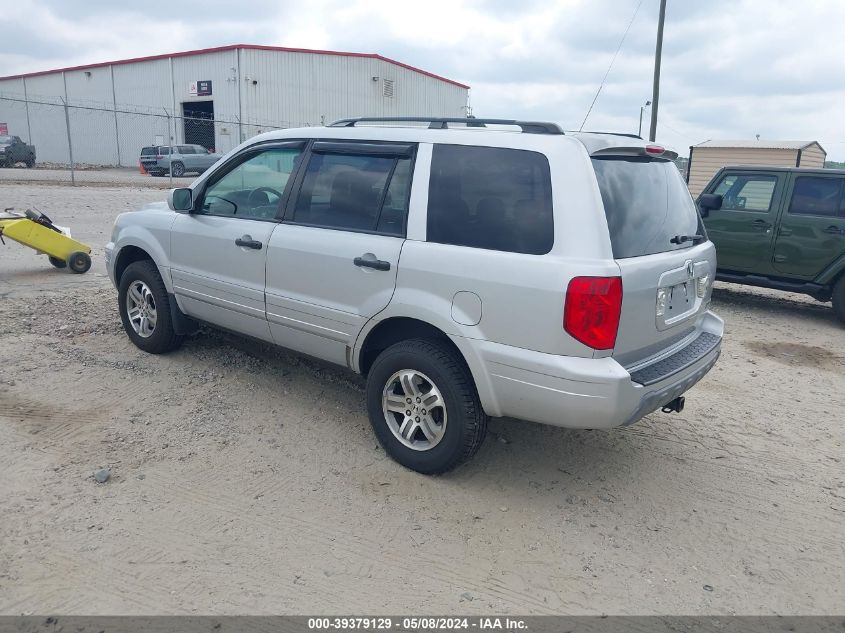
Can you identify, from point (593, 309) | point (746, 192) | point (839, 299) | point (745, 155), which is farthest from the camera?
point (745, 155)

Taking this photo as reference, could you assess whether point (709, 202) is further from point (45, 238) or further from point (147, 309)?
point (45, 238)

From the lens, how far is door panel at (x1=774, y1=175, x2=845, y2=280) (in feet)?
26.8

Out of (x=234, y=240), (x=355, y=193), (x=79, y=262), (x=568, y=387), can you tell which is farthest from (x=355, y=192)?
(x=79, y=262)

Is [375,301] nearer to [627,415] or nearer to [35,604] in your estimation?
[627,415]

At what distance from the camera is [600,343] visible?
318cm

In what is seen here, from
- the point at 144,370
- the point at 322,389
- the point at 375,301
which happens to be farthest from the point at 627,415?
the point at 144,370

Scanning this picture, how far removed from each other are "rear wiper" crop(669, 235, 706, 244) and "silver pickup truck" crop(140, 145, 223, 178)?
1124 inches

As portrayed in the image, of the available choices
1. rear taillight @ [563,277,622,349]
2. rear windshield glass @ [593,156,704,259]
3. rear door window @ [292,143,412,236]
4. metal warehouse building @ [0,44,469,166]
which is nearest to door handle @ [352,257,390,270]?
rear door window @ [292,143,412,236]

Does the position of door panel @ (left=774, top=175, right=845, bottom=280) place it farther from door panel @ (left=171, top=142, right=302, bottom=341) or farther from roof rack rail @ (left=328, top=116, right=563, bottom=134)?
door panel @ (left=171, top=142, right=302, bottom=341)

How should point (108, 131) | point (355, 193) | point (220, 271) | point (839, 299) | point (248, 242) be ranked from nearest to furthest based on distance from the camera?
point (355, 193) → point (248, 242) → point (220, 271) → point (839, 299) → point (108, 131)

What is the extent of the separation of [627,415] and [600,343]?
394 mm

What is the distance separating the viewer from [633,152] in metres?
3.64

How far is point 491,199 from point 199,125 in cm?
3785

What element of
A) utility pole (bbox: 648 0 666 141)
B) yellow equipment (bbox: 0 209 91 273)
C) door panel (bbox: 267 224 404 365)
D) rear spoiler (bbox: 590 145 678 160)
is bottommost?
yellow equipment (bbox: 0 209 91 273)
